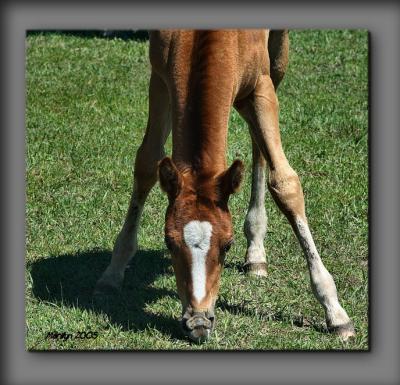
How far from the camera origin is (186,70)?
22.0 feet

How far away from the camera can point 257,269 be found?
804 cm

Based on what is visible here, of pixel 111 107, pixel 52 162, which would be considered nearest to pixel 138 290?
pixel 52 162

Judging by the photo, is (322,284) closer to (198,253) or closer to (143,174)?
(198,253)

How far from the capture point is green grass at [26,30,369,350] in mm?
7113

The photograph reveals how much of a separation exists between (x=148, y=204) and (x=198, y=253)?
2.98 m

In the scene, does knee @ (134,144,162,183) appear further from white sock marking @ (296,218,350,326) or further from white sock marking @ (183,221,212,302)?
white sock marking @ (183,221,212,302)

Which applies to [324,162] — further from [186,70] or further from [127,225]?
[186,70]

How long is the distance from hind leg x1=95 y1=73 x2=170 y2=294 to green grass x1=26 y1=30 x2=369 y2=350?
18 centimetres

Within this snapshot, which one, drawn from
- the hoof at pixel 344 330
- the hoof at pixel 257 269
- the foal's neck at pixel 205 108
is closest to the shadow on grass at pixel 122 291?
the hoof at pixel 344 330

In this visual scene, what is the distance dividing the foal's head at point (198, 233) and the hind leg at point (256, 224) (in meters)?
1.64

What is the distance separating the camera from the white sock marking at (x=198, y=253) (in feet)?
20.7

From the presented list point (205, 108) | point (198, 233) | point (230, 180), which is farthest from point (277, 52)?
point (198, 233)

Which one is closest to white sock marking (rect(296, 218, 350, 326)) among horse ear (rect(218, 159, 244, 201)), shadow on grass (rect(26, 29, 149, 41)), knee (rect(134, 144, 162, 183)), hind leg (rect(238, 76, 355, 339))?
hind leg (rect(238, 76, 355, 339))

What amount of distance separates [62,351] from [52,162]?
159 inches
